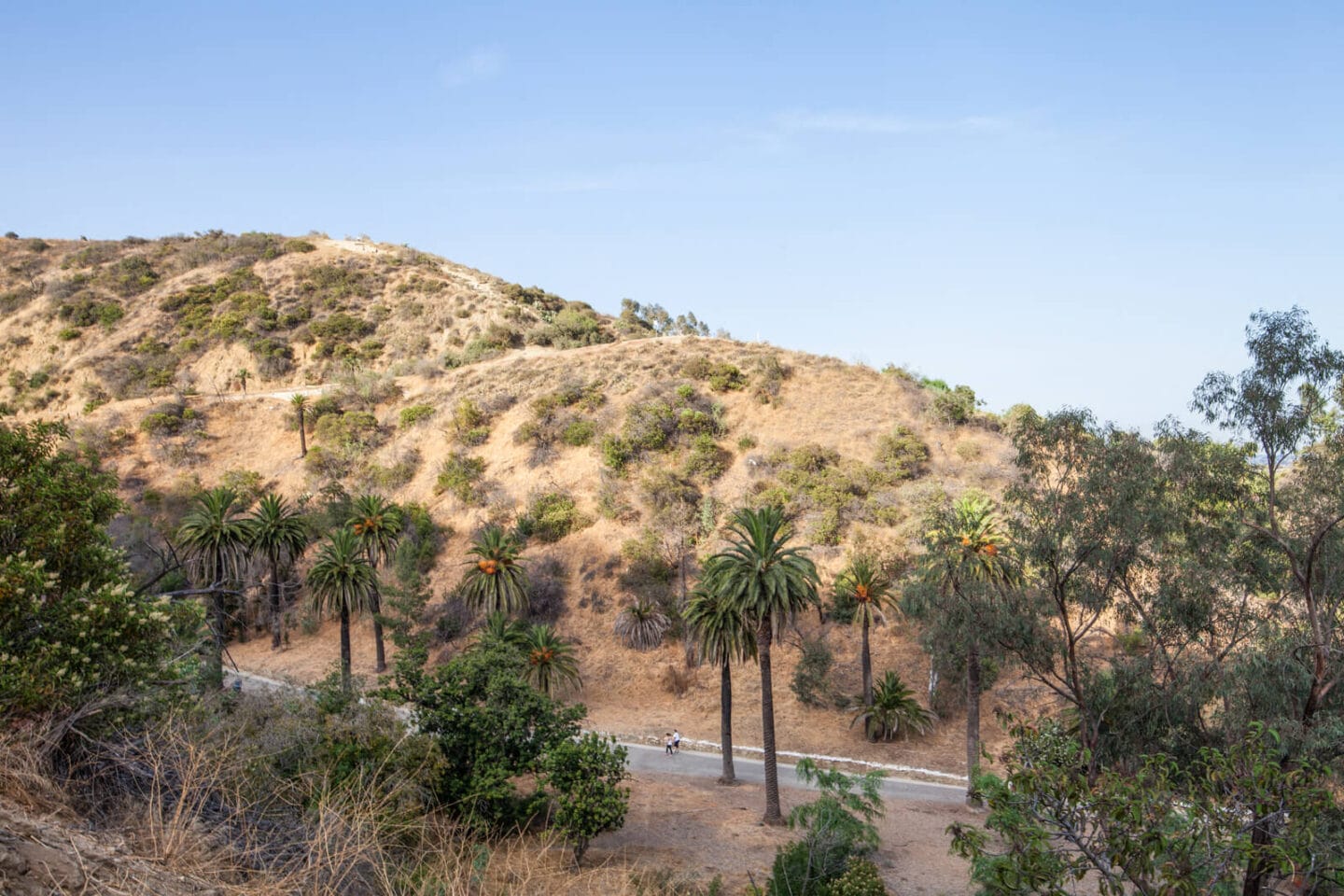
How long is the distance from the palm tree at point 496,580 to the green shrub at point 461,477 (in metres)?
14.5

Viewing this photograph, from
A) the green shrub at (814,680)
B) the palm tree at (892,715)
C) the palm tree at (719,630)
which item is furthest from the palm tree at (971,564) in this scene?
the green shrub at (814,680)

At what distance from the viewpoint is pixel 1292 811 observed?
11125 mm

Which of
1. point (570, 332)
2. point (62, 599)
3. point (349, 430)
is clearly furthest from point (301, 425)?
point (62, 599)

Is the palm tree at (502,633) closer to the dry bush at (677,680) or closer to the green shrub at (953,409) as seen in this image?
the dry bush at (677,680)

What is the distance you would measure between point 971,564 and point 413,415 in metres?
48.6

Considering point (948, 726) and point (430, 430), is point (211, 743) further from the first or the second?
point (430, 430)

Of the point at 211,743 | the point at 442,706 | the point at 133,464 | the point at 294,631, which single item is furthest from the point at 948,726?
the point at 133,464

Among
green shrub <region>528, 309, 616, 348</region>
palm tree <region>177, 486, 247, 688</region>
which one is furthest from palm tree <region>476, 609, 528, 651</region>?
green shrub <region>528, 309, 616, 348</region>

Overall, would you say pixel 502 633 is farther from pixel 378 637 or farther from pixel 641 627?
pixel 378 637

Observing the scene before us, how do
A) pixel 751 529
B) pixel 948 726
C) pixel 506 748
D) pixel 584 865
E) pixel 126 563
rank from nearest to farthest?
pixel 126 563
pixel 584 865
pixel 506 748
pixel 751 529
pixel 948 726

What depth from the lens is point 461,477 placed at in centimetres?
5994

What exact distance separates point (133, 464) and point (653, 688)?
46787mm

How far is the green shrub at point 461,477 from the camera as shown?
5875 centimetres

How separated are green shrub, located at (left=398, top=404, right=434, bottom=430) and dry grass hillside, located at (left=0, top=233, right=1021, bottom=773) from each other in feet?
1.18
